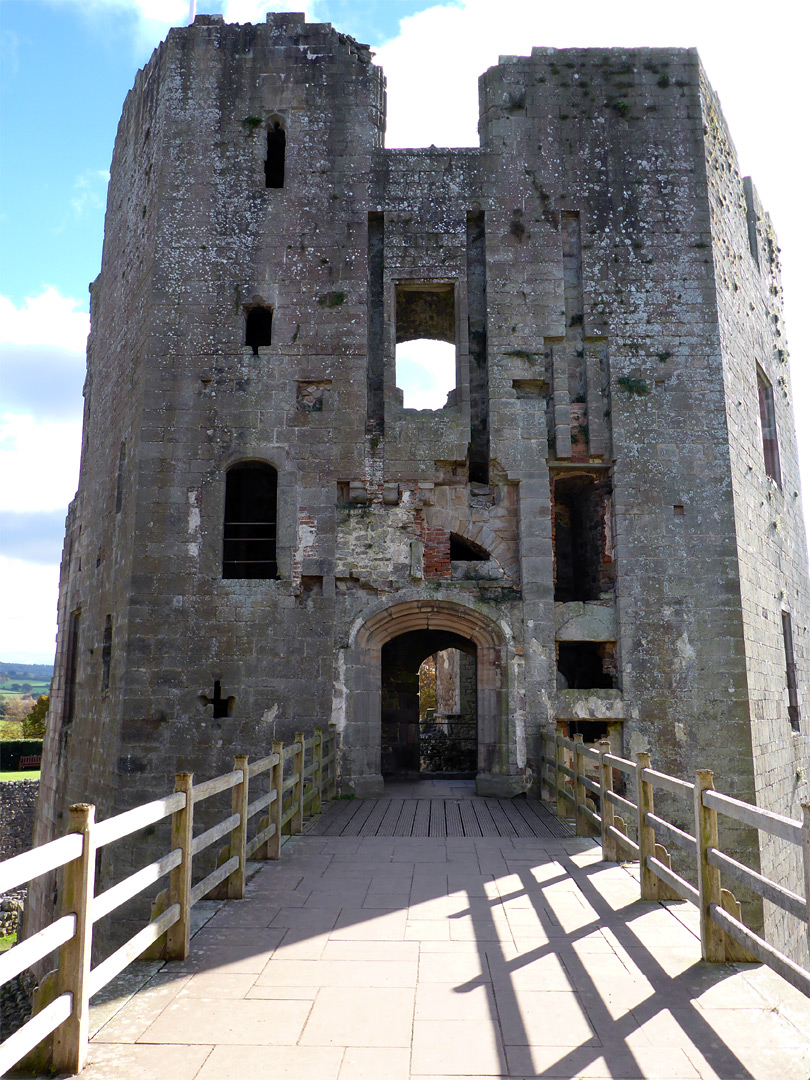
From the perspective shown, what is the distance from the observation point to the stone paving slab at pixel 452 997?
3.28 meters

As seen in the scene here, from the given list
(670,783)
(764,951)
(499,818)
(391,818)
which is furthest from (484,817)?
(764,951)

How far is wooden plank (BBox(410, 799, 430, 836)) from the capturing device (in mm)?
8266

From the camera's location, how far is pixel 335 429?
473 inches

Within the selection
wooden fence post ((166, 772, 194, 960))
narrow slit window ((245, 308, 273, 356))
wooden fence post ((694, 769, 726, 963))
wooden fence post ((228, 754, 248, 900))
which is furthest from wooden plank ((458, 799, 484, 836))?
narrow slit window ((245, 308, 273, 356))

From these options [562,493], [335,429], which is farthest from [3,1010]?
[562,493]

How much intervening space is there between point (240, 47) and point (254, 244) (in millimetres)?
3507

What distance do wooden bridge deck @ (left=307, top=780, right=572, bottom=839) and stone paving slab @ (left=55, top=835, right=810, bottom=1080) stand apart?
2.29 meters

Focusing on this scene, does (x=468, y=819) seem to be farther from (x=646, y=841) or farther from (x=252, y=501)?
(x=252, y=501)

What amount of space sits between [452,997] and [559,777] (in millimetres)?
5768

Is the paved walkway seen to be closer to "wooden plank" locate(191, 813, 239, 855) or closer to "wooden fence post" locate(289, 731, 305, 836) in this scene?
"wooden plank" locate(191, 813, 239, 855)

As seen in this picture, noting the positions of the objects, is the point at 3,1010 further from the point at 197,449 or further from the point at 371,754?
the point at 197,449

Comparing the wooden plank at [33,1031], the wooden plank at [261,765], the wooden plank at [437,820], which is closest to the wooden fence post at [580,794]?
the wooden plank at [437,820]

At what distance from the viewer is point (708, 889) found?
439 cm

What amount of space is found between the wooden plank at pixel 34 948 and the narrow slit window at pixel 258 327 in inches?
410
